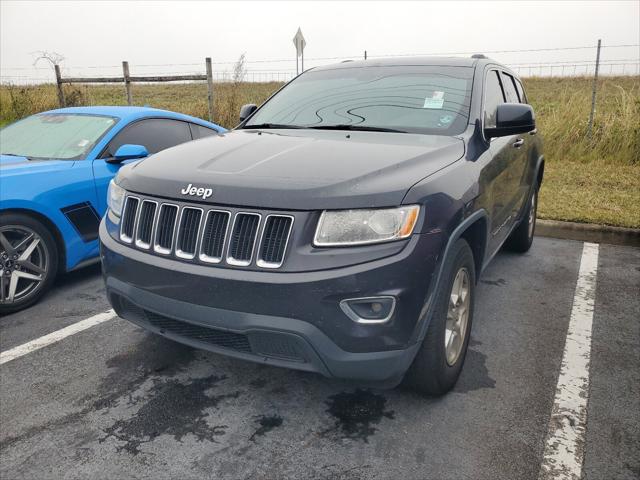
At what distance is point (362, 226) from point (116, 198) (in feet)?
4.76

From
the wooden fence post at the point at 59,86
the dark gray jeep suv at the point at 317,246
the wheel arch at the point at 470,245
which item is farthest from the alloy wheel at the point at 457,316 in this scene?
the wooden fence post at the point at 59,86

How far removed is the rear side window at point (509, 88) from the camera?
4176 mm

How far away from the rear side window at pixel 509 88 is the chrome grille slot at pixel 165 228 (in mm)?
2868

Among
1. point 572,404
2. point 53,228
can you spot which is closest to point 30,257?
point 53,228

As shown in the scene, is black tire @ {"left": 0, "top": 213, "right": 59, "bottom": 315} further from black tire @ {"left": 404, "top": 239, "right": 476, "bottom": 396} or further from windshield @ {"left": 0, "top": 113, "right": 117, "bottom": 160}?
black tire @ {"left": 404, "top": 239, "right": 476, "bottom": 396}

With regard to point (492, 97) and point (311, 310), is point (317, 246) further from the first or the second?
point (492, 97)

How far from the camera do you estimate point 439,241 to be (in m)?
2.26

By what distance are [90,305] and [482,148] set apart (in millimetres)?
3006

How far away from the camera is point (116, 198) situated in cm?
285

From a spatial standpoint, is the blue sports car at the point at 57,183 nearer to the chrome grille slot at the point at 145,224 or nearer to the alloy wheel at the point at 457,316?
the chrome grille slot at the point at 145,224

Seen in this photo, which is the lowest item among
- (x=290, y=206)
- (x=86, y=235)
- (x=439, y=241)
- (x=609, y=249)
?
(x=609, y=249)

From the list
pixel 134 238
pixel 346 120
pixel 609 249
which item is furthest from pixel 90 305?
pixel 609 249

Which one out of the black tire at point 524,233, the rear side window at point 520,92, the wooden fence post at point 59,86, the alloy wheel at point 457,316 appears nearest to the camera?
the alloy wheel at point 457,316

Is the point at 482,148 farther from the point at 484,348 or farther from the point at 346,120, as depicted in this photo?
the point at 484,348
